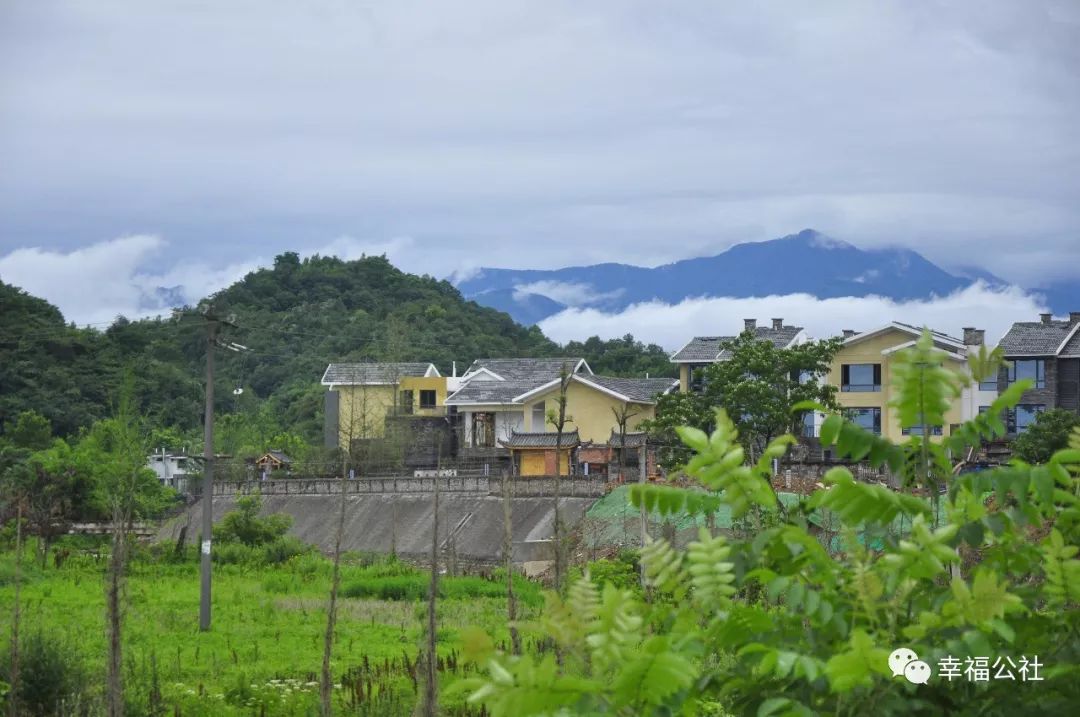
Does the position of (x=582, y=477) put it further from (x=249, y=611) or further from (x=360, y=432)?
(x=360, y=432)

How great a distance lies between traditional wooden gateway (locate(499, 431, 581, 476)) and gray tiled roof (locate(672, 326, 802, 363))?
189 inches

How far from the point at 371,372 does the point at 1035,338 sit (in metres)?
24.3

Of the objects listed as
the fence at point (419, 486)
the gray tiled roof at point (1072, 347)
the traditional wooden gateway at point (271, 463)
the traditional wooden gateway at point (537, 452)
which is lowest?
the fence at point (419, 486)

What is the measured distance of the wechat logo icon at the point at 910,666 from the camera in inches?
119

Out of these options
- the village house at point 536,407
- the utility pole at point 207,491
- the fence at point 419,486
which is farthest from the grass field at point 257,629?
the village house at point 536,407

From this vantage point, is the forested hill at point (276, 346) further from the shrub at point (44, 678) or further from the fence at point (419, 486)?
the shrub at point (44, 678)

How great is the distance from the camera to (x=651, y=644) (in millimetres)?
2861

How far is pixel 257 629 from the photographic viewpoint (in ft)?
61.2

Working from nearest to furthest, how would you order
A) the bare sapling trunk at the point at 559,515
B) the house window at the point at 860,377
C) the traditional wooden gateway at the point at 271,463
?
the bare sapling trunk at the point at 559,515
the house window at the point at 860,377
the traditional wooden gateway at the point at 271,463

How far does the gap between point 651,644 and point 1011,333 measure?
40.4 metres

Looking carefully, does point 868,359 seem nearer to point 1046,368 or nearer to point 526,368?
point 1046,368

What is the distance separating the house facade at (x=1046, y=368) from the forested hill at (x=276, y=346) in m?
18.8

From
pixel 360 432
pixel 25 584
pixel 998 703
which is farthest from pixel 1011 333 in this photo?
pixel 998 703

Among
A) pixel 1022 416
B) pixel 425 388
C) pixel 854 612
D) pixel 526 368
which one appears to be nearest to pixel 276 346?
pixel 425 388
